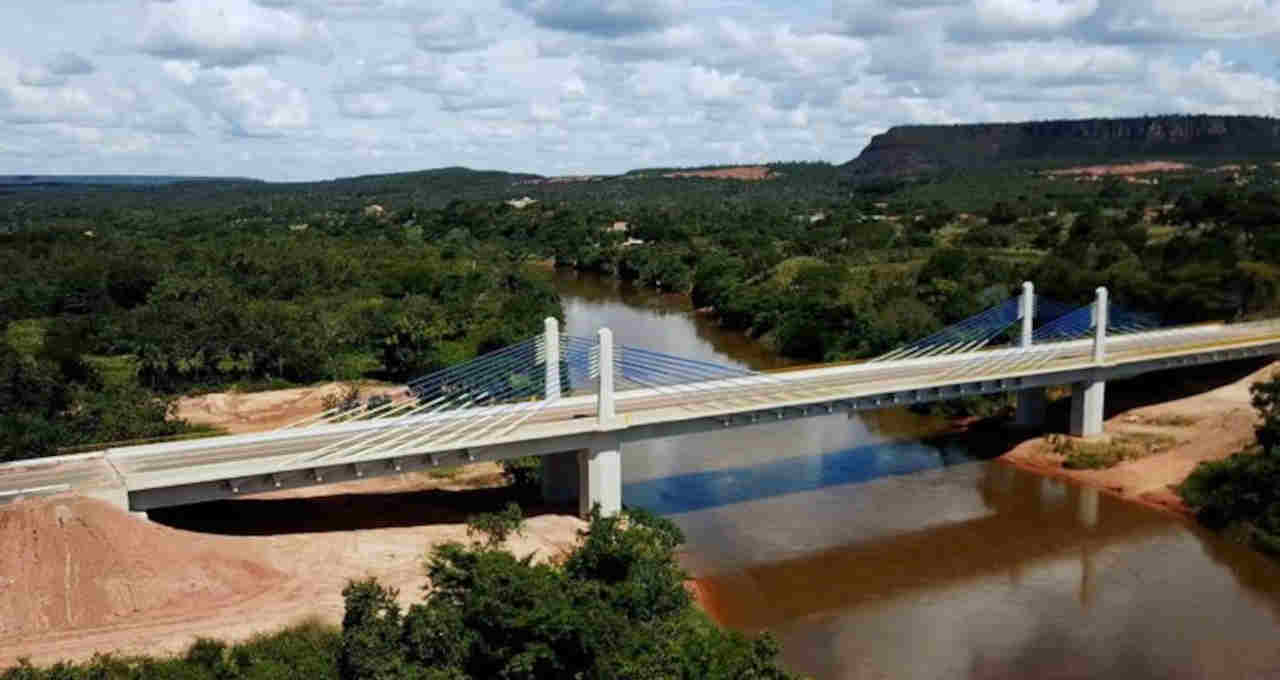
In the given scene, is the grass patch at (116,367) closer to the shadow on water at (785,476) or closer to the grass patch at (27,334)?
the grass patch at (27,334)

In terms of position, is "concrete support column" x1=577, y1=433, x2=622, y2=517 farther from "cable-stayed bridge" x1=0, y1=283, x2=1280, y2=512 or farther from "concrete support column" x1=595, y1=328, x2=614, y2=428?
"concrete support column" x1=595, y1=328, x2=614, y2=428

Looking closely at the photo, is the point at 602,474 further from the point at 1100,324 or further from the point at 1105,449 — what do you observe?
the point at 1100,324

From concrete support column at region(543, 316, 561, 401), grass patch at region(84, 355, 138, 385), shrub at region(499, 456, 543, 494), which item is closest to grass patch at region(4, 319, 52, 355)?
grass patch at region(84, 355, 138, 385)

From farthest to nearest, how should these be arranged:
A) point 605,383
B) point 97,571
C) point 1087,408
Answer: point 1087,408 < point 605,383 < point 97,571

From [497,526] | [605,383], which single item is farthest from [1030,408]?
[497,526]

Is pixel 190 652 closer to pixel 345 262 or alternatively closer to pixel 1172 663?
pixel 1172 663

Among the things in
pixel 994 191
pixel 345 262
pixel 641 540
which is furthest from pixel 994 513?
pixel 994 191
